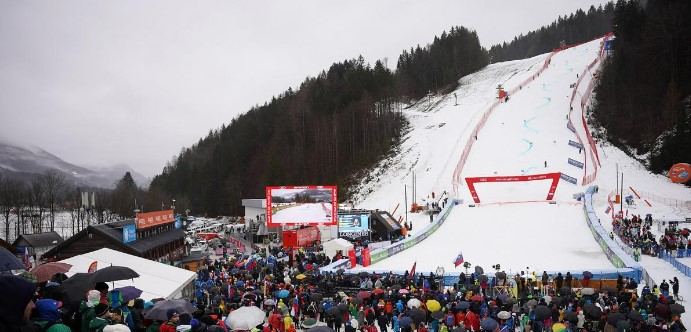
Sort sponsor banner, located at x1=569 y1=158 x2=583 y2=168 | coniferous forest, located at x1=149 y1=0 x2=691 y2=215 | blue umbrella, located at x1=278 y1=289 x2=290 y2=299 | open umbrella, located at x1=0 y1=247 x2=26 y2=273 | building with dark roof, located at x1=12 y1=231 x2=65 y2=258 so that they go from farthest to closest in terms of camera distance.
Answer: coniferous forest, located at x1=149 y1=0 x2=691 y2=215 < sponsor banner, located at x1=569 y1=158 x2=583 y2=168 < building with dark roof, located at x1=12 y1=231 x2=65 y2=258 < blue umbrella, located at x1=278 y1=289 x2=290 y2=299 < open umbrella, located at x1=0 y1=247 x2=26 y2=273

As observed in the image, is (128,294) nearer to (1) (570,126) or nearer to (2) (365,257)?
(2) (365,257)

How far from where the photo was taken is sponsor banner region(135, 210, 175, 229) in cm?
2602

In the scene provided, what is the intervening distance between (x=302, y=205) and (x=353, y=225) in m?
3.46

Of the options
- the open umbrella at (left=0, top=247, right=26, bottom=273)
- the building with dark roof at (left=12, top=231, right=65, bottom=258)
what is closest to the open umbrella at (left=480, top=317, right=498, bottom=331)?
the open umbrella at (left=0, top=247, right=26, bottom=273)

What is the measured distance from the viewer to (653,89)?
4775 centimetres

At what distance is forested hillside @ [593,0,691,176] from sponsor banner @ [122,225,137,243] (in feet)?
136

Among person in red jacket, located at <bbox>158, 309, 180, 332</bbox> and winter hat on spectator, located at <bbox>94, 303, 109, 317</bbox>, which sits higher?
winter hat on spectator, located at <bbox>94, 303, 109, 317</bbox>

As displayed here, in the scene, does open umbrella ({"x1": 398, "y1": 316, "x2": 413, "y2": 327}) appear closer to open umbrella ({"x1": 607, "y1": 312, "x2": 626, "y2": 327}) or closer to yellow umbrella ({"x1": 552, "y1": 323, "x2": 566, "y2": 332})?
yellow umbrella ({"x1": 552, "y1": 323, "x2": 566, "y2": 332})

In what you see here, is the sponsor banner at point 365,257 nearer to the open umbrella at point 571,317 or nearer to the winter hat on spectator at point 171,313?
the open umbrella at point 571,317

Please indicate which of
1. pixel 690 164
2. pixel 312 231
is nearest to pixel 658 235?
pixel 690 164

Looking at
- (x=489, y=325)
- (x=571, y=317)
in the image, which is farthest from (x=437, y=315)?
(x=571, y=317)

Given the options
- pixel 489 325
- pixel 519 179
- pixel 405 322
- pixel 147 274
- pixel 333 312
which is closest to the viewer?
pixel 489 325

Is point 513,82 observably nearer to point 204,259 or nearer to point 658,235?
point 658,235

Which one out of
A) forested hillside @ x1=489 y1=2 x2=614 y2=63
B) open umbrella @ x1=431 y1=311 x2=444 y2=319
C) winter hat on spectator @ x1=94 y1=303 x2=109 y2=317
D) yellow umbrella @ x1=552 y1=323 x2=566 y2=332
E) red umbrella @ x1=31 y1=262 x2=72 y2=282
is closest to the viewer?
winter hat on spectator @ x1=94 y1=303 x2=109 y2=317
